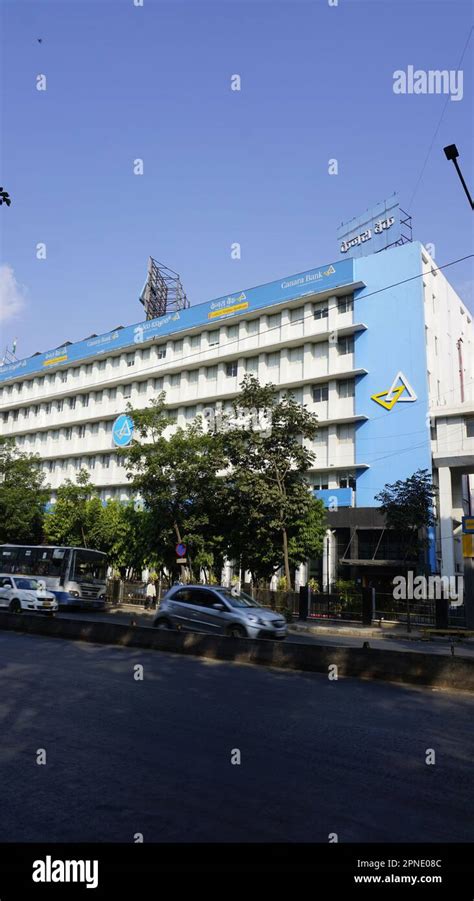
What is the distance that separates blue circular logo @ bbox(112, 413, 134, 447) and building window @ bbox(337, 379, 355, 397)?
18.9m

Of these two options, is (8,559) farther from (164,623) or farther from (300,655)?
(300,655)

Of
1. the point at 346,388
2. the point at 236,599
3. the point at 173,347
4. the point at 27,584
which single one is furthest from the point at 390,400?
the point at 236,599

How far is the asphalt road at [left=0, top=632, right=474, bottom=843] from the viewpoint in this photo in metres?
4.24

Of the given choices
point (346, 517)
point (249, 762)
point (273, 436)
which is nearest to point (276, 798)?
point (249, 762)

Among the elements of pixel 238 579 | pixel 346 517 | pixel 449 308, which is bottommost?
pixel 238 579

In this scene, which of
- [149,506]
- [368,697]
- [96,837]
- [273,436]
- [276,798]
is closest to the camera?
[96,837]

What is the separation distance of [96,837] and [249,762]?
6.37 feet

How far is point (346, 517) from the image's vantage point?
36594mm

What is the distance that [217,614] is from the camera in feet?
49.7

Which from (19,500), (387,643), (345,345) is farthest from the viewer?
(19,500)

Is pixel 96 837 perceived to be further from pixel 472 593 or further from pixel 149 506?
pixel 149 506

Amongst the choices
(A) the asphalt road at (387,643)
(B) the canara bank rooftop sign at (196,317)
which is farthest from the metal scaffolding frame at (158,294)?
(A) the asphalt road at (387,643)

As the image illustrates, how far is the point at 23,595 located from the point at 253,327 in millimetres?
27680

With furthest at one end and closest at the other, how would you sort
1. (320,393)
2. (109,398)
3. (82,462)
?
1. (82,462)
2. (109,398)
3. (320,393)
